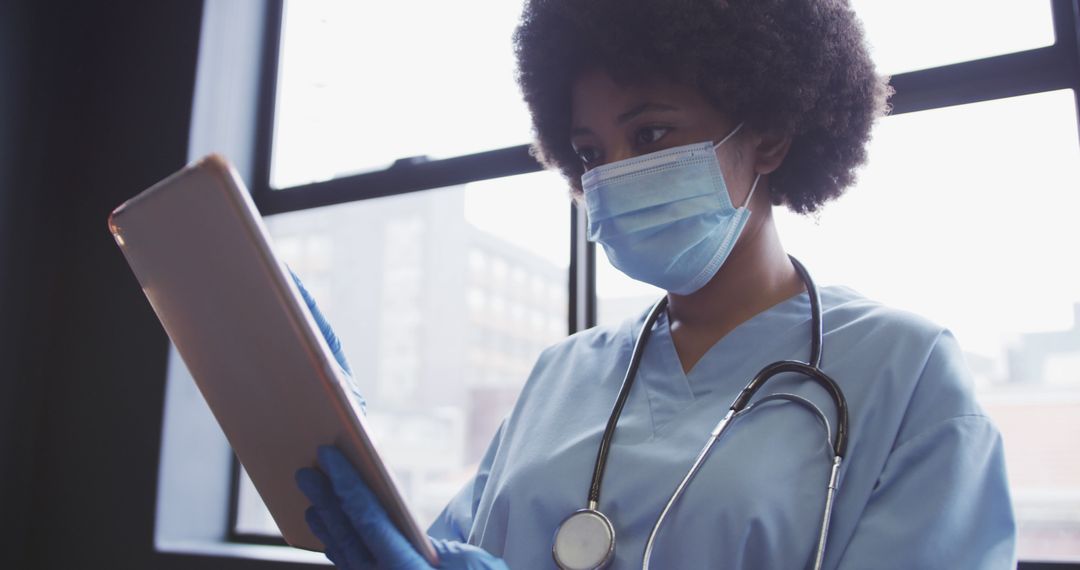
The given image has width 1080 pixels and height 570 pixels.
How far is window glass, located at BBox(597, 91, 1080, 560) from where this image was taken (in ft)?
3.84

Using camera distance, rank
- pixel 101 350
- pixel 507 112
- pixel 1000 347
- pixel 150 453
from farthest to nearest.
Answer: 1. pixel 101 350
2. pixel 150 453
3. pixel 507 112
4. pixel 1000 347

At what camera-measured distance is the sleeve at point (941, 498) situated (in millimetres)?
703

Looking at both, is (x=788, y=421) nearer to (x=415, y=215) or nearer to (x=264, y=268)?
(x=264, y=268)

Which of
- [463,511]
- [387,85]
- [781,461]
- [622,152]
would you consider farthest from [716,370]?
[387,85]

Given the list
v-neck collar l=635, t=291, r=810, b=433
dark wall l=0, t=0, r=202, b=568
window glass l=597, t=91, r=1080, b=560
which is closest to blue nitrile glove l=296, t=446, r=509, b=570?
v-neck collar l=635, t=291, r=810, b=433

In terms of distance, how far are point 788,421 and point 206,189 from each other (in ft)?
1.92

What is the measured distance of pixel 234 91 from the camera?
6.97 ft

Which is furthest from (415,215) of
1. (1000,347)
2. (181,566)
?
(1000,347)

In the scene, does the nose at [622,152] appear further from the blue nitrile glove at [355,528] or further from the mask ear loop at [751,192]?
the blue nitrile glove at [355,528]

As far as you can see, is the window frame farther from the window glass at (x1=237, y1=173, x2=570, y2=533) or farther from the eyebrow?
the eyebrow

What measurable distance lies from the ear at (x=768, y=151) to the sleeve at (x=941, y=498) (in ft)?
1.19

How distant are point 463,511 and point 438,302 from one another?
3.16 ft

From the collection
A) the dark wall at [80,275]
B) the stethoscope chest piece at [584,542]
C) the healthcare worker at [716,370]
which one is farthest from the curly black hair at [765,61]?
the dark wall at [80,275]

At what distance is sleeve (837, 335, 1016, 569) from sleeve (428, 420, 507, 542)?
20.2 inches
